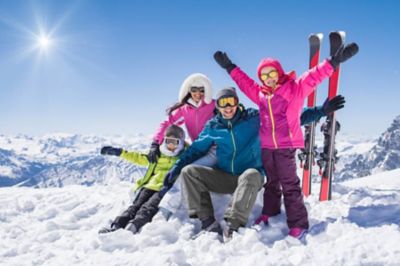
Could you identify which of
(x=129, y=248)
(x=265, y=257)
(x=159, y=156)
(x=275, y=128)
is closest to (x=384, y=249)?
(x=265, y=257)

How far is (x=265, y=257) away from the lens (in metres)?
3.99

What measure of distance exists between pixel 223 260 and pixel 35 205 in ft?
17.4

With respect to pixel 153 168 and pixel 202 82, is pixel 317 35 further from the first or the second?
pixel 153 168

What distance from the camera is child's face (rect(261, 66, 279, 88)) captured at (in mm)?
5207

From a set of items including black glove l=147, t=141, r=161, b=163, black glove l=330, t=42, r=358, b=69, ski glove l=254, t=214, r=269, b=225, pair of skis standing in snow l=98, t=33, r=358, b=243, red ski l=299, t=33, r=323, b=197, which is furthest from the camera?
red ski l=299, t=33, r=323, b=197

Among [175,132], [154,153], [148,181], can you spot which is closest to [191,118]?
[175,132]

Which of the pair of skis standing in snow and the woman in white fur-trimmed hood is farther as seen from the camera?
the woman in white fur-trimmed hood

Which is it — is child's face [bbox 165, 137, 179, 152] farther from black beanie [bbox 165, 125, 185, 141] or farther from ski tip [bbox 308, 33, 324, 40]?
ski tip [bbox 308, 33, 324, 40]

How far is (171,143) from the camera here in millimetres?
6742

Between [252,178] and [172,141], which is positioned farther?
[172,141]

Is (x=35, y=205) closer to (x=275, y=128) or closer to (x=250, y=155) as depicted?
(x=250, y=155)

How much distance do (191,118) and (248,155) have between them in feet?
5.99

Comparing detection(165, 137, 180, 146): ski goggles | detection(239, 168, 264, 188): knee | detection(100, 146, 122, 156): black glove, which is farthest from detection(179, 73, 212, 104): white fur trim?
detection(239, 168, 264, 188): knee

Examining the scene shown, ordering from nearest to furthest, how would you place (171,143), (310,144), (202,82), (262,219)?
(262,219), (171,143), (202,82), (310,144)
